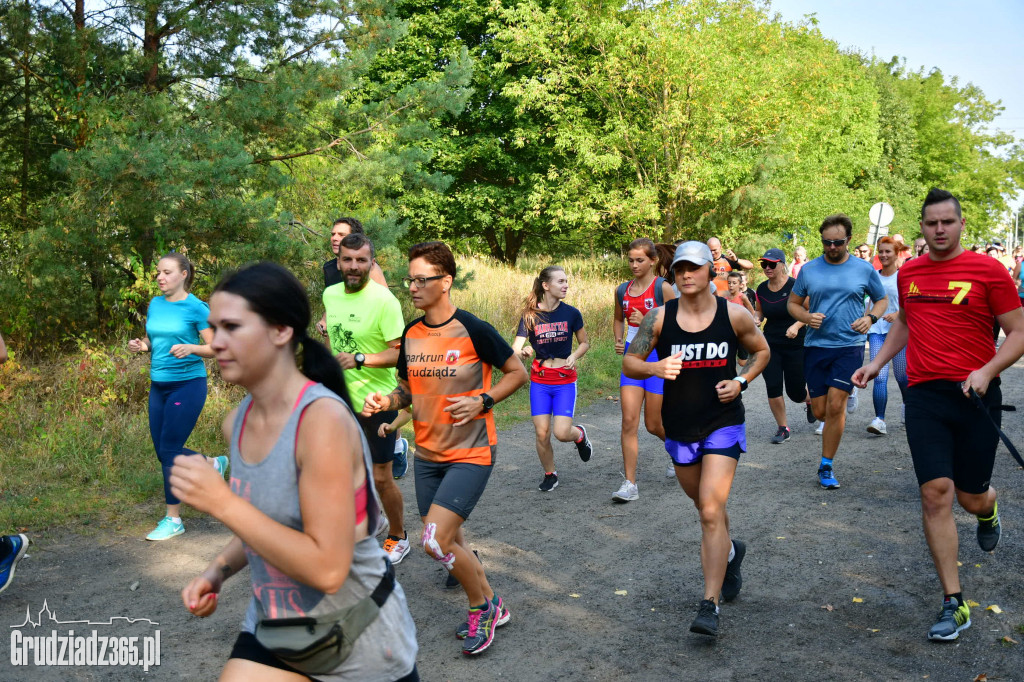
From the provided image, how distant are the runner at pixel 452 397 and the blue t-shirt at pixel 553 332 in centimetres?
295

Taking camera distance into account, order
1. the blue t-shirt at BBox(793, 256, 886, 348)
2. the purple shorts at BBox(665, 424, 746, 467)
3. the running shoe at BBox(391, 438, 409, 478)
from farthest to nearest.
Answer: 1. the blue t-shirt at BBox(793, 256, 886, 348)
2. the running shoe at BBox(391, 438, 409, 478)
3. the purple shorts at BBox(665, 424, 746, 467)

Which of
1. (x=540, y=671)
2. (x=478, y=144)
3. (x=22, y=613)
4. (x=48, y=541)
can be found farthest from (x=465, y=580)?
(x=478, y=144)

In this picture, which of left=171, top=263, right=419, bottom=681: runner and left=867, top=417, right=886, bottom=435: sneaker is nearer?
left=171, top=263, right=419, bottom=681: runner

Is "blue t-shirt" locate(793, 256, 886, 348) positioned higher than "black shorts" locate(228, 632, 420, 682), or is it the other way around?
"blue t-shirt" locate(793, 256, 886, 348)

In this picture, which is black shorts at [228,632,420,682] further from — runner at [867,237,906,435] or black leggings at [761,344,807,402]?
runner at [867,237,906,435]

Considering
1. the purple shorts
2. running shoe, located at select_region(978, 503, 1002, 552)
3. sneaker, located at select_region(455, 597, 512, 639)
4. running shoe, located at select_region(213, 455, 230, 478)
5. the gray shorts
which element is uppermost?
running shoe, located at select_region(213, 455, 230, 478)

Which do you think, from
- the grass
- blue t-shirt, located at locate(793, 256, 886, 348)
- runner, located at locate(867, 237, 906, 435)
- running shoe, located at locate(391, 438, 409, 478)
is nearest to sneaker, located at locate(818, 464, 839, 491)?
blue t-shirt, located at locate(793, 256, 886, 348)

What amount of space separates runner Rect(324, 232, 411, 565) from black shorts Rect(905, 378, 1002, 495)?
3171mm

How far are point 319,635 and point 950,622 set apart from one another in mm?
3622

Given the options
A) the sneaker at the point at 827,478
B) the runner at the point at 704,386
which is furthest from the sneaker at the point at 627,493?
the runner at the point at 704,386

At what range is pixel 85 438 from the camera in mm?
8383

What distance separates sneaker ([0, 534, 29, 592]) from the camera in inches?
209

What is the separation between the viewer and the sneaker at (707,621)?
4445 millimetres

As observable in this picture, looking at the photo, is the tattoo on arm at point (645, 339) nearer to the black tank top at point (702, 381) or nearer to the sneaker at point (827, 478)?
the black tank top at point (702, 381)
